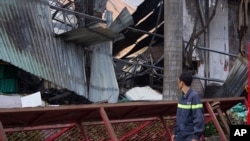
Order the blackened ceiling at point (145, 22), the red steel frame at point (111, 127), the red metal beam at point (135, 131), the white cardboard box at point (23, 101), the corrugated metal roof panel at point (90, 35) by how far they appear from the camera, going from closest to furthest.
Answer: the red steel frame at point (111, 127)
the red metal beam at point (135, 131)
the white cardboard box at point (23, 101)
the corrugated metal roof panel at point (90, 35)
the blackened ceiling at point (145, 22)

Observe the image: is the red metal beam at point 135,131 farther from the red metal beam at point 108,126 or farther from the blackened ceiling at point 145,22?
the blackened ceiling at point 145,22

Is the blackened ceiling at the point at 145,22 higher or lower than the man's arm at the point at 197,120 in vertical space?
higher

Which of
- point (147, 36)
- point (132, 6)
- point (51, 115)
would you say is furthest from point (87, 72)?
point (132, 6)

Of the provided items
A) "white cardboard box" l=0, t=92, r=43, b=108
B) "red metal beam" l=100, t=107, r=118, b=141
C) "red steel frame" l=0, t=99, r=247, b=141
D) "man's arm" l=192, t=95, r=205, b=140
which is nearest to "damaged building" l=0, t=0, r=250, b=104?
"white cardboard box" l=0, t=92, r=43, b=108

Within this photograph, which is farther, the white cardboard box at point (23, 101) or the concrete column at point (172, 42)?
the white cardboard box at point (23, 101)

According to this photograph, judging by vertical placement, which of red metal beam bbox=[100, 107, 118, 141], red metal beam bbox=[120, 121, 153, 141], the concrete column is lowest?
red metal beam bbox=[120, 121, 153, 141]

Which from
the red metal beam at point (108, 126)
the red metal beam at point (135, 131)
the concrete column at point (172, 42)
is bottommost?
the red metal beam at point (135, 131)

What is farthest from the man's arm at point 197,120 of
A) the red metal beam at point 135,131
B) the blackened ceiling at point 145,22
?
the blackened ceiling at point 145,22

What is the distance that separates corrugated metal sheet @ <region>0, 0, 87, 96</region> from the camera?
28.6ft

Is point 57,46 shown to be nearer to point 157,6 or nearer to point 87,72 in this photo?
→ point 87,72

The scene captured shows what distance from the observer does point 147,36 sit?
1264 cm

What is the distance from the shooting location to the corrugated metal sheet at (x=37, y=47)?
8.70 meters

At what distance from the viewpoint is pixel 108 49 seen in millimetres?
10305

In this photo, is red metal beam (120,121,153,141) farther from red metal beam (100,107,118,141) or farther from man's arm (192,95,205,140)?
man's arm (192,95,205,140)
